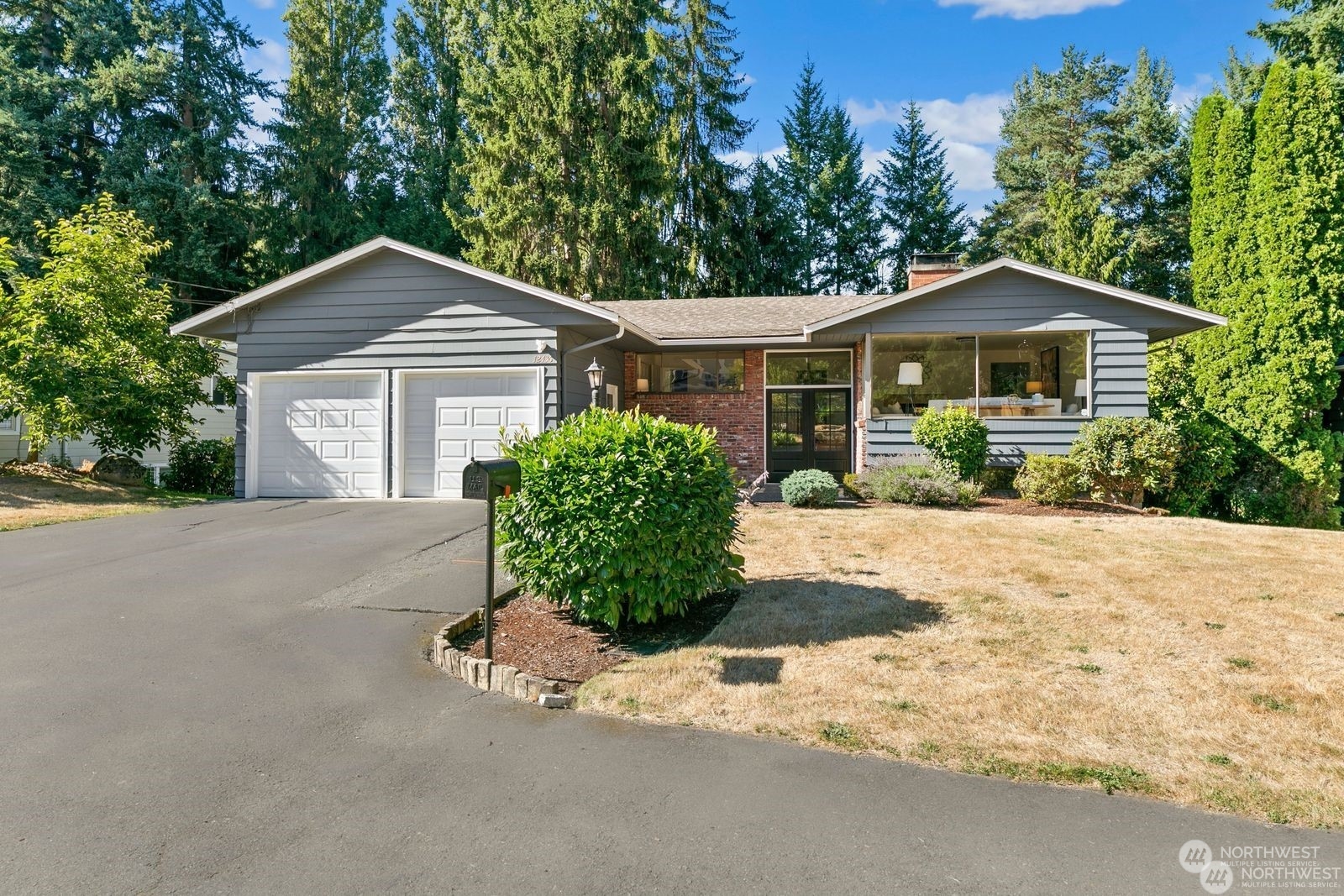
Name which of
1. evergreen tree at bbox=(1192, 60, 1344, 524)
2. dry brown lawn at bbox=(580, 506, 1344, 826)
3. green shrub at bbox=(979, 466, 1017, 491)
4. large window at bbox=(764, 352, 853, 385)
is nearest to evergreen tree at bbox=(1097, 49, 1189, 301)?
evergreen tree at bbox=(1192, 60, 1344, 524)

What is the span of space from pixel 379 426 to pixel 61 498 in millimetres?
4969

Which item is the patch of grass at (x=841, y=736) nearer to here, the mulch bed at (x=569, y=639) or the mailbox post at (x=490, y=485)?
the mulch bed at (x=569, y=639)

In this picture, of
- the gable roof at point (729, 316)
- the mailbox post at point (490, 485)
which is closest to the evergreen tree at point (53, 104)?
the gable roof at point (729, 316)

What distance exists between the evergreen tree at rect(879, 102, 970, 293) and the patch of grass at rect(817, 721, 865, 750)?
27203 millimetres

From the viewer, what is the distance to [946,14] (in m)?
19.2

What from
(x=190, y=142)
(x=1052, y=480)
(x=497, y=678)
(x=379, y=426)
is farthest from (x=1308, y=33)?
(x=190, y=142)

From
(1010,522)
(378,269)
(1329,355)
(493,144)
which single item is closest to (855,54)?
(493,144)

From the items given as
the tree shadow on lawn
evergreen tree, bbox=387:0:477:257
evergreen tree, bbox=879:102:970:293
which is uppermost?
evergreen tree, bbox=387:0:477:257

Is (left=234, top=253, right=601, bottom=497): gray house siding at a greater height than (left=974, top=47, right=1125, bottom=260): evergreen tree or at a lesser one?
lesser

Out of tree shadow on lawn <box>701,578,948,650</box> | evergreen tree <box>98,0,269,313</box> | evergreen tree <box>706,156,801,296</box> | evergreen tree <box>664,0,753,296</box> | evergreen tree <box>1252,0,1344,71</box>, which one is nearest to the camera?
tree shadow on lawn <box>701,578,948,650</box>

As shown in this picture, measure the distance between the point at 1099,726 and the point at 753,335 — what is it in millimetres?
10777

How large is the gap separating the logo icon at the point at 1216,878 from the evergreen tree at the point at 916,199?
27.9m

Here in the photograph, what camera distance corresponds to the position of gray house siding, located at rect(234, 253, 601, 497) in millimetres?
12023

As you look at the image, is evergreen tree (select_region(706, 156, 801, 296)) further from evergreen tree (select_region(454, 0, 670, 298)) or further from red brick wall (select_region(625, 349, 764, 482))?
red brick wall (select_region(625, 349, 764, 482))
